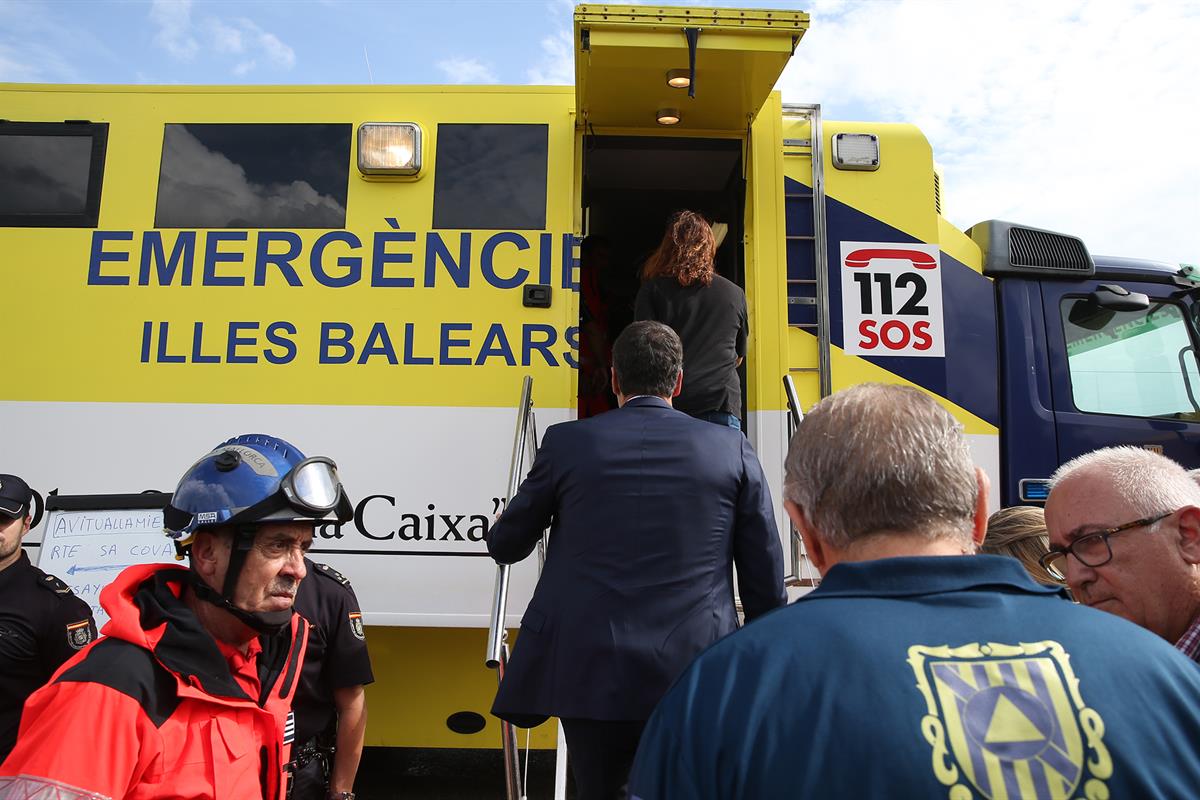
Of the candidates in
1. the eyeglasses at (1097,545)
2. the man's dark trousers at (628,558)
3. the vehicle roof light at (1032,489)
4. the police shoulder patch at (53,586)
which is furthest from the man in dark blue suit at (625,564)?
the vehicle roof light at (1032,489)

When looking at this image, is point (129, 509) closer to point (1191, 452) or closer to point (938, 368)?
point (938, 368)

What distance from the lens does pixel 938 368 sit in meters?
4.20

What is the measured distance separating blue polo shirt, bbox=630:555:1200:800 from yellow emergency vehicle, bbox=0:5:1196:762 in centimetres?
286

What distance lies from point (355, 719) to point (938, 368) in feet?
9.97

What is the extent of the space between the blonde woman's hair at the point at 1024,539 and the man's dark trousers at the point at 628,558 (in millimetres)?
677

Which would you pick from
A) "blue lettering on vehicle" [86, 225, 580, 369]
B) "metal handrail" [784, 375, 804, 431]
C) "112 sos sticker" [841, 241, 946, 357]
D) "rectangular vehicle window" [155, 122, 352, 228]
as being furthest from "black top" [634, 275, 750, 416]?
"rectangular vehicle window" [155, 122, 352, 228]

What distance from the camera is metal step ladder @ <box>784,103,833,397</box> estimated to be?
13.6ft

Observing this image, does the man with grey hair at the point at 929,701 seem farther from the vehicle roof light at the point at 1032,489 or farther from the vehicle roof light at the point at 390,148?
the vehicle roof light at the point at 390,148

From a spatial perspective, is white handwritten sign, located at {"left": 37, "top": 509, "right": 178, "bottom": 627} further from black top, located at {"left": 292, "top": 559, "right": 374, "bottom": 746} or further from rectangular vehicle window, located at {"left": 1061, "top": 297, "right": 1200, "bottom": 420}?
rectangular vehicle window, located at {"left": 1061, "top": 297, "right": 1200, "bottom": 420}

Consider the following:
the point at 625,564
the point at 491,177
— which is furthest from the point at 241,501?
the point at 491,177

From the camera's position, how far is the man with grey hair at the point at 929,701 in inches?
38.3

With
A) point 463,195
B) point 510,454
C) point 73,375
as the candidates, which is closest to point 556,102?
point 463,195

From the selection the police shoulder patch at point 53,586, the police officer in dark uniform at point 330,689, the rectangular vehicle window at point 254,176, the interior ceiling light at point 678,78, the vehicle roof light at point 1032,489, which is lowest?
the police officer in dark uniform at point 330,689

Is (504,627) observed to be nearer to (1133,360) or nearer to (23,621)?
(23,621)
